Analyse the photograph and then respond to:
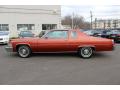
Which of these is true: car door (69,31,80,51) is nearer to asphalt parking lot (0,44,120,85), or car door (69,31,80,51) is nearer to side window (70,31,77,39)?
side window (70,31,77,39)

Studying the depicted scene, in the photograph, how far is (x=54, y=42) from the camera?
891 cm

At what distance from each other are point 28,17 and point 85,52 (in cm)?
2289

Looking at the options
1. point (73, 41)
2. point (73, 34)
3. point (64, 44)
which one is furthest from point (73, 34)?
point (64, 44)

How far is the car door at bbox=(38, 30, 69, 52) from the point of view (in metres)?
8.93

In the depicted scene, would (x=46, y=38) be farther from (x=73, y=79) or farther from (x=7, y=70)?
(x=73, y=79)

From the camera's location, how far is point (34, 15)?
101 feet

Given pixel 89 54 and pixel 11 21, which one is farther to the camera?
pixel 11 21

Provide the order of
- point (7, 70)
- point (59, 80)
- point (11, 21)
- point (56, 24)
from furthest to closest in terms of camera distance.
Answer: point (56, 24) < point (11, 21) < point (7, 70) < point (59, 80)

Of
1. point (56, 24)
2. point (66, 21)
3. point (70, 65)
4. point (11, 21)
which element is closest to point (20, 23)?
point (11, 21)

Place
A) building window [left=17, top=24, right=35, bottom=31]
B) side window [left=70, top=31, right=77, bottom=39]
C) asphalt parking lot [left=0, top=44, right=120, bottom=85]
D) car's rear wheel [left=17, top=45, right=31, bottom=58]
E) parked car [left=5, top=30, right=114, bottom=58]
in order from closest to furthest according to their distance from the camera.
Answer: asphalt parking lot [left=0, top=44, right=120, bottom=85] < parked car [left=5, top=30, right=114, bottom=58] < side window [left=70, top=31, right=77, bottom=39] < car's rear wheel [left=17, top=45, right=31, bottom=58] < building window [left=17, top=24, right=35, bottom=31]

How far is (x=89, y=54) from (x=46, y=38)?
7.15 feet

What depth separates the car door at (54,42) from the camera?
8930mm

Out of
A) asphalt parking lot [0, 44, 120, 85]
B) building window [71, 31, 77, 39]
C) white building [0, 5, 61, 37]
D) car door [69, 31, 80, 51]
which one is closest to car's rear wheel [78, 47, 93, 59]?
car door [69, 31, 80, 51]

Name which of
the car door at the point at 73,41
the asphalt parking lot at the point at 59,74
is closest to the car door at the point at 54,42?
the car door at the point at 73,41
